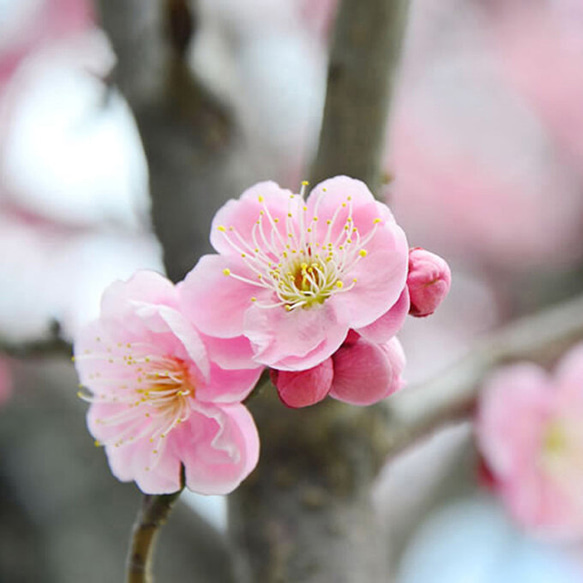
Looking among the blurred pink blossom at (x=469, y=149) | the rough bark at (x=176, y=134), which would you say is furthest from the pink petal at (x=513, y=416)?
the blurred pink blossom at (x=469, y=149)

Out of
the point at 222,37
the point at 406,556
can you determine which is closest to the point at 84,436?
the point at 406,556

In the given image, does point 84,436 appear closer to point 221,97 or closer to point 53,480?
point 53,480

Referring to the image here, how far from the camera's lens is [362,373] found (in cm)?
40

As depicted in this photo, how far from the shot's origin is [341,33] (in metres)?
0.61

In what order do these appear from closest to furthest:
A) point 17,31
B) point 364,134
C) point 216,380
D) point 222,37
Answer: point 216,380 < point 364,134 < point 222,37 < point 17,31

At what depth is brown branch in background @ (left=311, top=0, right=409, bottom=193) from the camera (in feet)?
1.95

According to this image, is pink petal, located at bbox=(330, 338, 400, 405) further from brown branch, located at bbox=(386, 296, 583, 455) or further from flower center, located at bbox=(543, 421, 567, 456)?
flower center, located at bbox=(543, 421, 567, 456)

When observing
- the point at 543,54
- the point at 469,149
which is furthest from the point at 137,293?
the point at 543,54

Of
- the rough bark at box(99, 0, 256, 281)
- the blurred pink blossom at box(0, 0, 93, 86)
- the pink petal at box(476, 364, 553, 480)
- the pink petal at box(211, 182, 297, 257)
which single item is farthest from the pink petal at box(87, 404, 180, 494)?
the blurred pink blossom at box(0, 0, 93, 86)

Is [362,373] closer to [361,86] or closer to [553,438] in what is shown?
[361,86]

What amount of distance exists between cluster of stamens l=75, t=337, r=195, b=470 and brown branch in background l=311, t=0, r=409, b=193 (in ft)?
0.78

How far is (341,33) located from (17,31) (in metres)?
1.94

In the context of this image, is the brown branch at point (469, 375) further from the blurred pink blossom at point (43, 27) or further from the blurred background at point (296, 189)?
the blurred pink blossom at point (43, 27)

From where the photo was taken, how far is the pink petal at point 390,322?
1.24 feet
